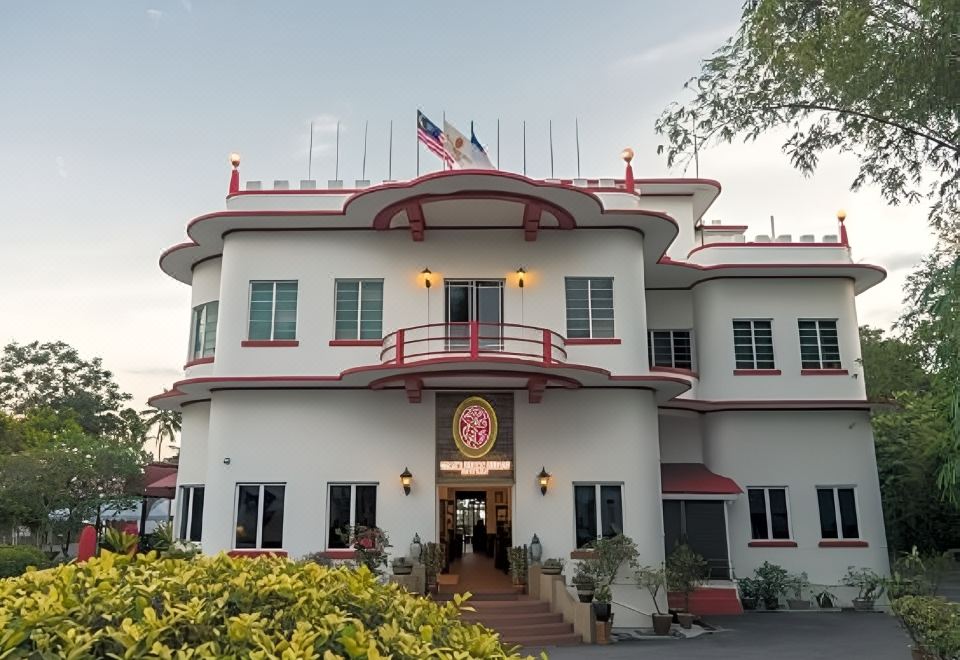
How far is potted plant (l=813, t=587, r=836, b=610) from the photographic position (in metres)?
19.5

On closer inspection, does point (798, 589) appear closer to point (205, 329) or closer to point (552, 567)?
point (552, 567)

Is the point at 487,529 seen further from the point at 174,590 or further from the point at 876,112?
the point at 174,590

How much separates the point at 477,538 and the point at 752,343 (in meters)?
15.6

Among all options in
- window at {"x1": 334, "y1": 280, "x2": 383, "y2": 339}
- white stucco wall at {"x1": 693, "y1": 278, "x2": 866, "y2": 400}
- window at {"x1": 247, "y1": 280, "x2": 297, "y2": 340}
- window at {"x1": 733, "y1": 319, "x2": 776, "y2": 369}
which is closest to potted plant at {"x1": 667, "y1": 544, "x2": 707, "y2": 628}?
white stucco wall at {"x1": 693, "y1": 278, "x2": 866, "y2": 400}

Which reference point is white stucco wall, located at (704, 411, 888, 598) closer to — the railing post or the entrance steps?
the entrance steps

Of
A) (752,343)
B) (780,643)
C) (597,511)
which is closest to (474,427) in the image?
(597,511)

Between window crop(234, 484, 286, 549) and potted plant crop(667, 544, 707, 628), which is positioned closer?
potted plant crop(667, 544, 707, 628)

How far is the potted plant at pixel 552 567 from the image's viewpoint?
16.1m

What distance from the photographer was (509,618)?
1520cm

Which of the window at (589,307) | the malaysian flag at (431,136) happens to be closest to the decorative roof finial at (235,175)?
the malaysian flag at (431,136)

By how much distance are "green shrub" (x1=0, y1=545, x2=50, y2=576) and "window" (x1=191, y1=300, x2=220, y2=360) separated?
9.03m

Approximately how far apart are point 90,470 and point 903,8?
2898 centimetres

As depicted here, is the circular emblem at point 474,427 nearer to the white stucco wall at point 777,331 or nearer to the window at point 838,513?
the white stucco wall at point 777,331

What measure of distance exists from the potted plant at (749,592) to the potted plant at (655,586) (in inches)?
154
